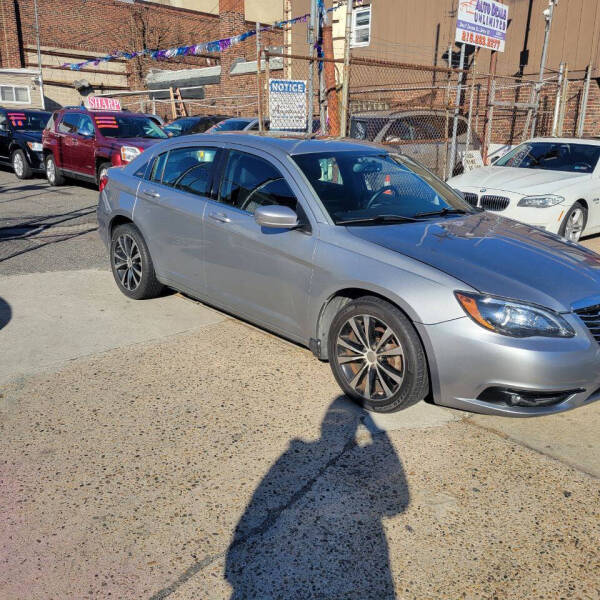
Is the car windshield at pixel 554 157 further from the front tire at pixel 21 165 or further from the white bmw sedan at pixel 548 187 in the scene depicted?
the front tire at pixel 21 165

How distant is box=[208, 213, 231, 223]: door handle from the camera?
4617 millimetres

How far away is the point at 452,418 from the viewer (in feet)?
12.4

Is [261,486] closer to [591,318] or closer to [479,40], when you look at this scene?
[591,318]

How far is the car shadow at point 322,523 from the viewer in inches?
95.9

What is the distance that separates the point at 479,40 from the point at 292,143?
467 inches

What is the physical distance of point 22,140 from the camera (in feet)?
48.8

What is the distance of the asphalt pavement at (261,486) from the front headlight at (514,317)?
68cm

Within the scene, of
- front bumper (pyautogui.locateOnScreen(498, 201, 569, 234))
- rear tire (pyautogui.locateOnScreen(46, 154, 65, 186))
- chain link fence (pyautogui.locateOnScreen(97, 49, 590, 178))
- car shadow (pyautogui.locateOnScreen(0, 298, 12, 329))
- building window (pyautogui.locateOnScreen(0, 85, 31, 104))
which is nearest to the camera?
A: car shadow (pyautogui.locateOnScreen(0, 298, 12, 329))

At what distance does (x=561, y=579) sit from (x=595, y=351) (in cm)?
136

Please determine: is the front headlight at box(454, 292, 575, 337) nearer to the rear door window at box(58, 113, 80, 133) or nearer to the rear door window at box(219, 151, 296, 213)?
the rear door window at box(219, 151, 296, 213)

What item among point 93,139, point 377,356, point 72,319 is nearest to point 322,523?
point 377,356

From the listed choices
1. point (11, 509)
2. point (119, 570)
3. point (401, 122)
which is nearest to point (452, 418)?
point (119, 570)

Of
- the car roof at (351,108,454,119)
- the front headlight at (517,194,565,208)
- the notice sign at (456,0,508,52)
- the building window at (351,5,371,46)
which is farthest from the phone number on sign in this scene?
the front headlight at (517,194,565,208)

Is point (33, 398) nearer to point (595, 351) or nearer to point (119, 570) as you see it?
point (119, 570)
